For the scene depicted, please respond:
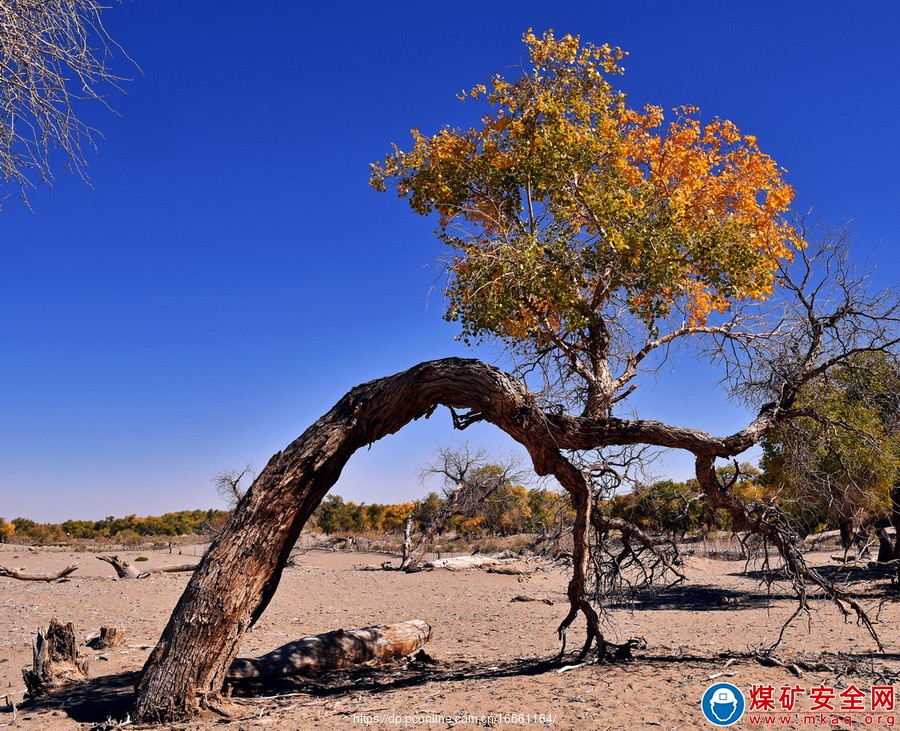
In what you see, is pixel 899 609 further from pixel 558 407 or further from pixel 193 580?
pixel 193 580

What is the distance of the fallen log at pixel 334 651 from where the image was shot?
25.8 ft

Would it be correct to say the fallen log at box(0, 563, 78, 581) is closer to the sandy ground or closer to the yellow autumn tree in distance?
the sandy ground

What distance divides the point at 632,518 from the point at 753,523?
75.6 inches

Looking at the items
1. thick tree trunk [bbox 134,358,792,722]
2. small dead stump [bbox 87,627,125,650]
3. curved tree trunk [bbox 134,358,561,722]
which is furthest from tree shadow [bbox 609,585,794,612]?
small dead stump [bbox 87,627,125,650]

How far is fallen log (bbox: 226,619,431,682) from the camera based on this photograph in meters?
7.86

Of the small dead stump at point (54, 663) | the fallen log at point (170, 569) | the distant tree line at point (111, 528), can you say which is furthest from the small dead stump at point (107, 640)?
the distant tree line at point (111, 528)

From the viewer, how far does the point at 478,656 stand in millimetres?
9469

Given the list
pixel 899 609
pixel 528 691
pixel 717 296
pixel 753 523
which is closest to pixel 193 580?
pixel 528 691

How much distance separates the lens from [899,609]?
1335 centimetres

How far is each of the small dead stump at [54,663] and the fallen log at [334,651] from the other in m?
1.98

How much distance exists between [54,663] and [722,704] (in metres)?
7.07

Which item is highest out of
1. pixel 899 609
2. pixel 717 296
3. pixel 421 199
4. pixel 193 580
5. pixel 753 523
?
pixel 421 199

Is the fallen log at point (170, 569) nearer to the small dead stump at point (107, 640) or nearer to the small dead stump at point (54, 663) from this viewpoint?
the small dead stump at point (107, 640)

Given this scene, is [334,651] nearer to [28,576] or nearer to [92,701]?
[92,701]
